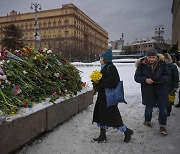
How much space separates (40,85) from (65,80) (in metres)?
0.96

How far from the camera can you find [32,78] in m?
4.87

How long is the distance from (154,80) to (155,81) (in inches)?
1.3

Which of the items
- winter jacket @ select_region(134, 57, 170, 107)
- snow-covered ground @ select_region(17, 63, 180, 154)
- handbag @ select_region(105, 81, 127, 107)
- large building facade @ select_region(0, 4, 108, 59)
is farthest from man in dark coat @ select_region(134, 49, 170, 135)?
large building facade @ select_region(0, 4, 108, 59)

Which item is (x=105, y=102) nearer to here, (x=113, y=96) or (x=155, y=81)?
(x=113, y=96)

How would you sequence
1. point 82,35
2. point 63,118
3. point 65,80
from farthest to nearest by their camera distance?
1. point 82,35
2. point 65,80
3. point 63,118

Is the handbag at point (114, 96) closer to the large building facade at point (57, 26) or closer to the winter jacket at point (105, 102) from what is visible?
the winter jacket at point (105, 102)

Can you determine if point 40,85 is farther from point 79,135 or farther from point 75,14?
point 75,14

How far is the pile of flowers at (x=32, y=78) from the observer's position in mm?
4035

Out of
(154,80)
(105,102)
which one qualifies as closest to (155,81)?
(154,80)

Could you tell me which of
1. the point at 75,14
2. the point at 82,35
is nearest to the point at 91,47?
the point at 82,35

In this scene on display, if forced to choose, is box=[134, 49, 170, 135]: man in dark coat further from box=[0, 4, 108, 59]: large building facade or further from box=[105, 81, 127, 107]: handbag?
box=[0, 4, 108, 59]: large building facade

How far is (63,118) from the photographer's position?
5.20 m

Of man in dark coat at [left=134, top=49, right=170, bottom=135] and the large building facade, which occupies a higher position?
the large building facade

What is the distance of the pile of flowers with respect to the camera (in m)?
4.04
